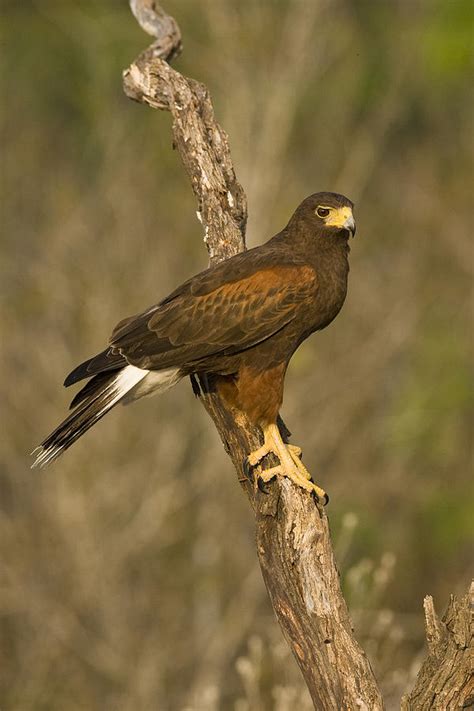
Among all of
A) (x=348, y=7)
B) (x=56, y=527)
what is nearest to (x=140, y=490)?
(x=56, y=527)

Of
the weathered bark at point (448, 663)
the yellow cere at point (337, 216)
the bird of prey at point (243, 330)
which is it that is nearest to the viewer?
the weathered bark at point (448, 663)

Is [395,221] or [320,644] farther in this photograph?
[395,221]

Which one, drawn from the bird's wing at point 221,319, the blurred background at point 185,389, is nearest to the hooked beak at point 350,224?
the bird's wing at point 221,319

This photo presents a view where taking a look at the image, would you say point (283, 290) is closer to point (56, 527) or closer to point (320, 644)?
point (320, 644)

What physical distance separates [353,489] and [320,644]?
8.89 m

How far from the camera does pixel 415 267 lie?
1509 cm

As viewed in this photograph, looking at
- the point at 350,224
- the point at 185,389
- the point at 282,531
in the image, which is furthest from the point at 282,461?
the point at 185,389

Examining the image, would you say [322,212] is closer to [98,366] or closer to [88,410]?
[98,366]

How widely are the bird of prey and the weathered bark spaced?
4.19 ft

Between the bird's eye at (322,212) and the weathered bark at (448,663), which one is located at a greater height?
the bird's eye at (322,212)

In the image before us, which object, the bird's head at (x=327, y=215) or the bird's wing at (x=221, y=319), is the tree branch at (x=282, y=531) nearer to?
the bird's wing at (x=221, y=319)

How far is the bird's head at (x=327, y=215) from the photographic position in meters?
5.45

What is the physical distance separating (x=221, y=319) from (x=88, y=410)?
2.46 feet

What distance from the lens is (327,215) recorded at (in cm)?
549
